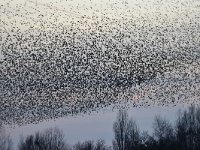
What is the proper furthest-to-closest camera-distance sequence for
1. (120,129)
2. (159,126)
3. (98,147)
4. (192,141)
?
(98,147) → (159,126) → (192,141) → (120,129)

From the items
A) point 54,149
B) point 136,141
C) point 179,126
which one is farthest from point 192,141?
point 54,149

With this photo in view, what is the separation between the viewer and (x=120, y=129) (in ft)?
286

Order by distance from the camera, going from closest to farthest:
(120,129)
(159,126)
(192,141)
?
(120,129), (192,141), (159,126)

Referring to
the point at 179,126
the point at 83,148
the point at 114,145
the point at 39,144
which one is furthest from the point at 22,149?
the point at 179,126

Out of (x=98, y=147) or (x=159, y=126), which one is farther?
(x=98, y=147)

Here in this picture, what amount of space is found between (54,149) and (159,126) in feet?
67.5

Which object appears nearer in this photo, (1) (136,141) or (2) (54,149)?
(1) (136,141)

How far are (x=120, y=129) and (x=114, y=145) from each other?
3.77 m

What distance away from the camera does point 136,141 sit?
91250 mm

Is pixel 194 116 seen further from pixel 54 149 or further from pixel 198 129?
pixel 54 149

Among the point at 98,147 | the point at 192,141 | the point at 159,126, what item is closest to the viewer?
the point at 192,141

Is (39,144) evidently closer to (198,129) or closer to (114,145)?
(114,145)

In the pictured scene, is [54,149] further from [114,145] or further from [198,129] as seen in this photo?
Result: [198,129]

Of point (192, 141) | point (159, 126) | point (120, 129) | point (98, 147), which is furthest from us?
point (98, 147)
